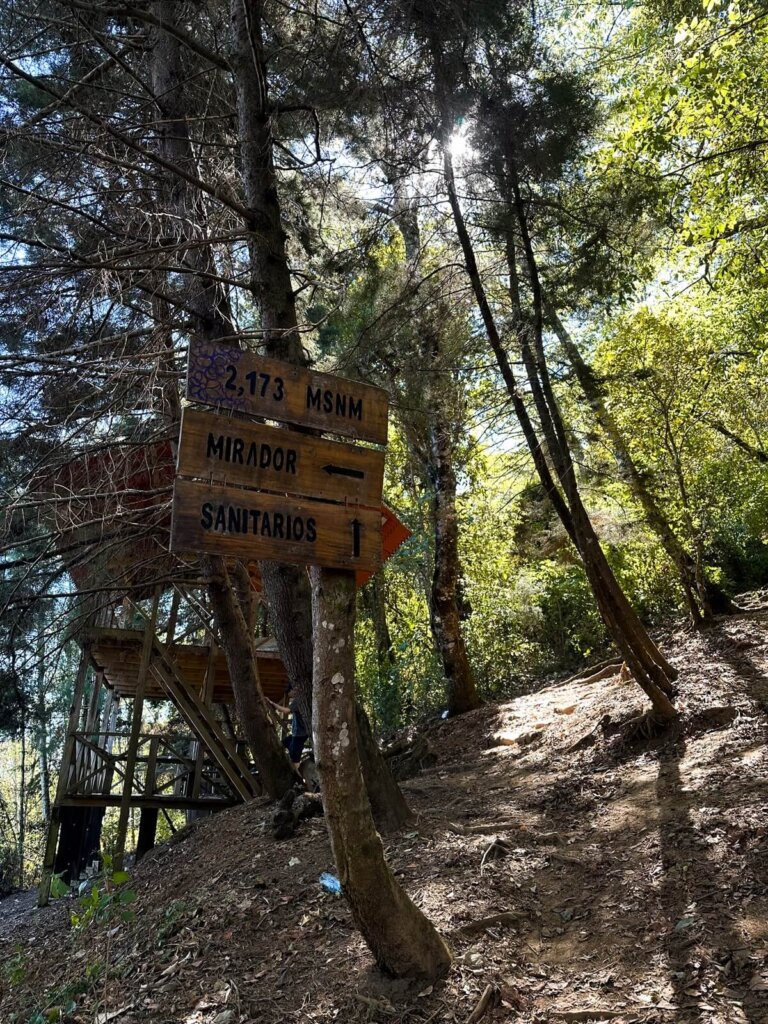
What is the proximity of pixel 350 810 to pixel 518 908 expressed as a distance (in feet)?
4.51

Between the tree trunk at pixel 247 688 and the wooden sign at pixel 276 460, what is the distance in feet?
13.4

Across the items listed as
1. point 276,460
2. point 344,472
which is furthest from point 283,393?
point 344,472

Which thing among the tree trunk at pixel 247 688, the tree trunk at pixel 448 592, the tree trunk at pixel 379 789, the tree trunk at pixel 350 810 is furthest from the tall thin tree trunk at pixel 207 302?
the tree trunk at pixel 448 592

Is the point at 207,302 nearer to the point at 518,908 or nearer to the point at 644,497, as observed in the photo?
the point at 518,908

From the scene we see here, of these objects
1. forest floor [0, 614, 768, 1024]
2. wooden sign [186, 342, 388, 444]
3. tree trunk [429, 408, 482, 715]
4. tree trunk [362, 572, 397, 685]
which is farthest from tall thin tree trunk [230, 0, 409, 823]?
tree trunk [362, 572, 397, 685]

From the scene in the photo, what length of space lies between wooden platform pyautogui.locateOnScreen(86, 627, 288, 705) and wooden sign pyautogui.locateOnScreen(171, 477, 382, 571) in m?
6.38

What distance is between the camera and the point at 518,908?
12.2ft

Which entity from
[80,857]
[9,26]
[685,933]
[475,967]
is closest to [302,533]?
[475,967]

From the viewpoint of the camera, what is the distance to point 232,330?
575 centimetres

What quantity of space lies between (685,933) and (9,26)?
7.61 m

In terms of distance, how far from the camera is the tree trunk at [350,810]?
296cm

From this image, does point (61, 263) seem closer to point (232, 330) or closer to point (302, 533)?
point (232, 330)

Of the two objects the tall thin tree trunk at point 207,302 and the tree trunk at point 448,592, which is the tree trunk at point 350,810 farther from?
the tree trunk at point 448,592

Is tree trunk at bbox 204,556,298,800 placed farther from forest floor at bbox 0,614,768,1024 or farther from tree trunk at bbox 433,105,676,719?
tree trunk at bbox 433,105,676,719
